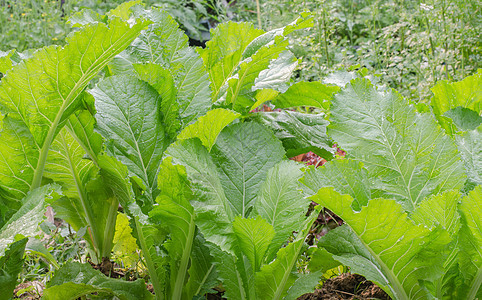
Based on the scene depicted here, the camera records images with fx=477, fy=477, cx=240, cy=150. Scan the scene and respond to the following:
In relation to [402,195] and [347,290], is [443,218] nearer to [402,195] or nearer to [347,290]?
[402,195]

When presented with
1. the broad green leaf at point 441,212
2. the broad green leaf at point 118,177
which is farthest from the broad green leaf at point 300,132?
the broad green leaf at point 118,177

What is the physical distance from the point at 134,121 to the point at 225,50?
45cm

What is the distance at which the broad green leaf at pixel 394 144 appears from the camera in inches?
53.1

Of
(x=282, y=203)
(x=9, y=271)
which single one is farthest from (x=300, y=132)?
(x=9, y=271)

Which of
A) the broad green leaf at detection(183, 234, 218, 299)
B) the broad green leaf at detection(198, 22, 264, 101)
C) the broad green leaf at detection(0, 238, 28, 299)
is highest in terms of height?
the broad green leaf at detection(198, 22, 264, 101)

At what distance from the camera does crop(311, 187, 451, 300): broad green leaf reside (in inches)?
42.5

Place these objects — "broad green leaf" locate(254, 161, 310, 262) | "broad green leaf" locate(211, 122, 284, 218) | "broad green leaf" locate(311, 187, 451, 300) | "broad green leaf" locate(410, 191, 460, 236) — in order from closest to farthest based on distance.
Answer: "broad green leaf" locate(311, 187, 451, 300) < "broad green leaf" locate(410, 191, 460, 236) < "broad green leaf" locate(254, 161, 310, 262) < "broad green leaf" locate(211, 122, 284, 218)

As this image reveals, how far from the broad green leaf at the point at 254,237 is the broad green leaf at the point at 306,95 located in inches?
23.0

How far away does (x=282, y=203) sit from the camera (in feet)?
4.37

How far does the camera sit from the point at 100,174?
1.62 m

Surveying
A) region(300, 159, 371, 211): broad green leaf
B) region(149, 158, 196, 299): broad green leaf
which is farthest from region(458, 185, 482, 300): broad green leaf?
region(149, 158, 196, 299): broad green leaf

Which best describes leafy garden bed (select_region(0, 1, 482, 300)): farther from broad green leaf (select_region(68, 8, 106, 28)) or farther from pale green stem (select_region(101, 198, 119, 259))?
pale green stem (select_region(101, 198, 119, 259))

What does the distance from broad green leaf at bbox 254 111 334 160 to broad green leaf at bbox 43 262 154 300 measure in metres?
0.68

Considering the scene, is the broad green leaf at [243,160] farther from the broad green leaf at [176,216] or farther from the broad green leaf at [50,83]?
the broad green leaf at [50,83]
